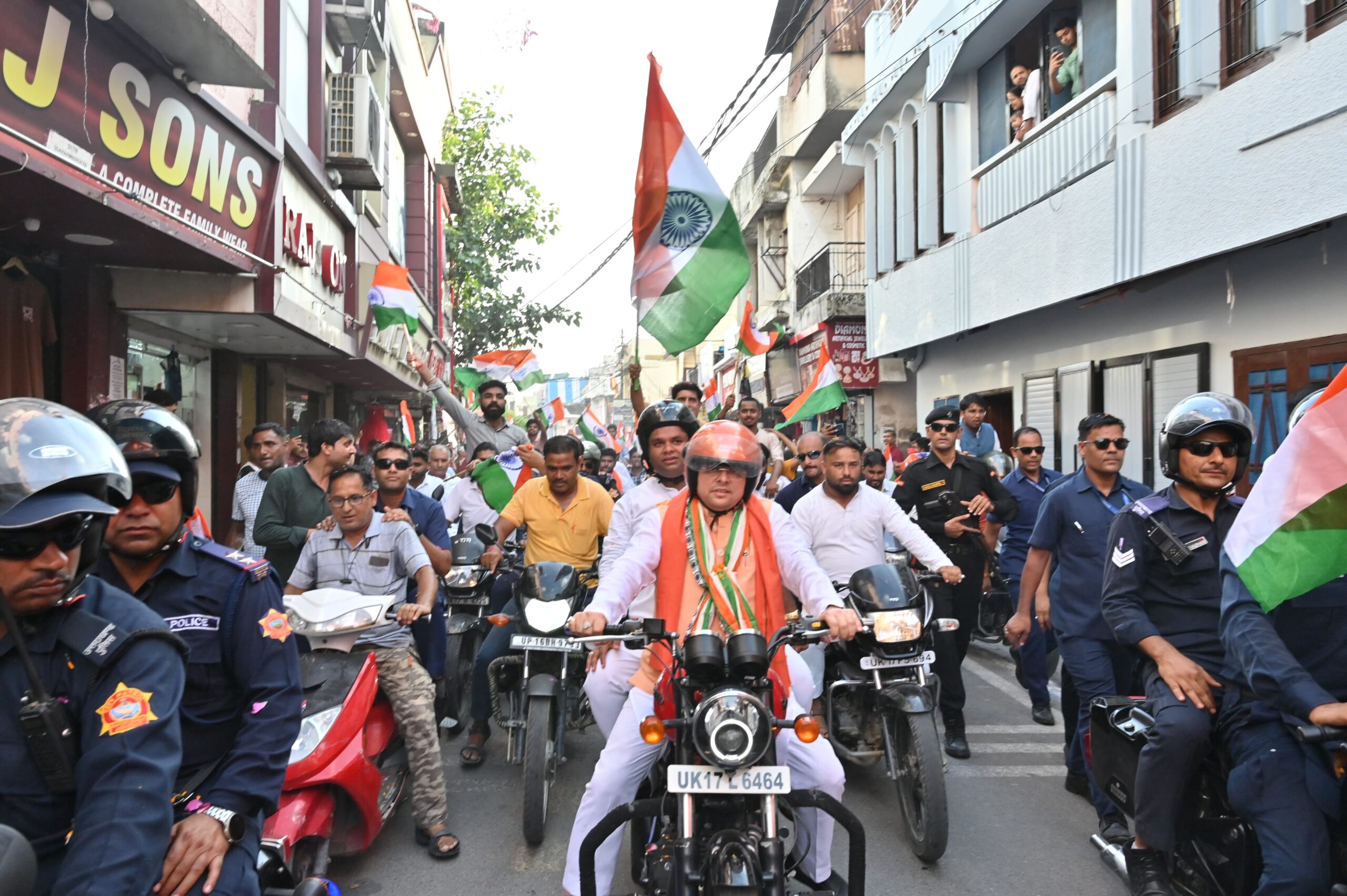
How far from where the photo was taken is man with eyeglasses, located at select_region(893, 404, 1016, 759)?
615 cm

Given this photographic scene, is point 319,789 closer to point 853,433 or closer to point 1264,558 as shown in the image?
point 1264,558

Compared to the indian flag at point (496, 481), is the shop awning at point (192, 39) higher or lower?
higher

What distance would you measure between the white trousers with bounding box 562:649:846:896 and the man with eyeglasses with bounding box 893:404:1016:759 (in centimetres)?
295

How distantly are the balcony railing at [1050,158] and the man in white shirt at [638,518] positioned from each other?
751cm

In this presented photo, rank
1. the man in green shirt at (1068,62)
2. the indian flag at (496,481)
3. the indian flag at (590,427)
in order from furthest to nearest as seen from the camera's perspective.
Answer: the indian flag at (590,427) < the man in green shirt at (1068,62) < the indian flag at (496,481)

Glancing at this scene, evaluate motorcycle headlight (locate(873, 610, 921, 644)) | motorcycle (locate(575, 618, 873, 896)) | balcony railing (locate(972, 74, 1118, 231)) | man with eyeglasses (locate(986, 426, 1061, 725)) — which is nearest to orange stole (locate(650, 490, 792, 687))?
motorcycle (locate(575, 618, 873, 896))

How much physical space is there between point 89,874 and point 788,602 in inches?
103

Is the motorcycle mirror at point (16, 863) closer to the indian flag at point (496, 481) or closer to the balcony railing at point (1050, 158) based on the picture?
the indian flag at point (496, 481)

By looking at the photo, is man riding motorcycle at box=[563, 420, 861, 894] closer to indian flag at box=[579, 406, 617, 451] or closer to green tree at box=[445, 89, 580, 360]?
indian flag at box=[579, 406, 617, 451]

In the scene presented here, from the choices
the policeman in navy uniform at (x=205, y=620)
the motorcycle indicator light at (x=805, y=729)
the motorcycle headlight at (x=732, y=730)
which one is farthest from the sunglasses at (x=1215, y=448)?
the policeman in navy uniform at (x=205, y=620)

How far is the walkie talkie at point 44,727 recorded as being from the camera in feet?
5.90

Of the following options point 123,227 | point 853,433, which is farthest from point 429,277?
point 123,227

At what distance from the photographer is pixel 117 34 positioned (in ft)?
19.7

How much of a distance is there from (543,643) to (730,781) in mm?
2238
